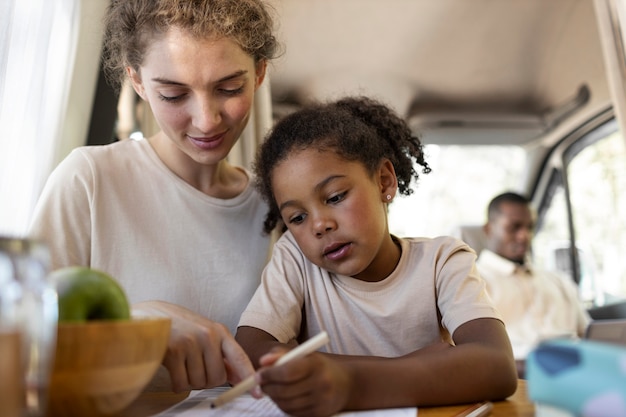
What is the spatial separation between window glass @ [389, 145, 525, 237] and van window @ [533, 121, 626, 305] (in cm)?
75

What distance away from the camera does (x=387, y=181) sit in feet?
4.50

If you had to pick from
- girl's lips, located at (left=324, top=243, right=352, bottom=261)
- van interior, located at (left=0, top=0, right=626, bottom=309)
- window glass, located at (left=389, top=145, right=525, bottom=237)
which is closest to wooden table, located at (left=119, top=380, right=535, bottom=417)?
girl's lips, located at (left=324, top=243, right=352, bottom=261)

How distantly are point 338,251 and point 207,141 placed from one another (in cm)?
34

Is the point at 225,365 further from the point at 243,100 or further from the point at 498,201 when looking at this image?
the point at 498,201

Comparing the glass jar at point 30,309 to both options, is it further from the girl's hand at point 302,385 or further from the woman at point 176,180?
the woman at point 176,180

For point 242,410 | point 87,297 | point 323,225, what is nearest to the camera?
point 87,297

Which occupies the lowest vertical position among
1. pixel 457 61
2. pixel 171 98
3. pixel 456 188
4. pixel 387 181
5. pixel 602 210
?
pixel 387 181

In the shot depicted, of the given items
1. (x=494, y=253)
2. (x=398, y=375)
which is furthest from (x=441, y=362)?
(x=494, y=253)

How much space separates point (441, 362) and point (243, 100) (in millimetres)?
663

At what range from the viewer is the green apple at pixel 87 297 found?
60 centimetres

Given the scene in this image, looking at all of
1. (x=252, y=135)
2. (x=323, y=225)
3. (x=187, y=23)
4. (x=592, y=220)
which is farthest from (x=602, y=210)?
(x=187, y=23)

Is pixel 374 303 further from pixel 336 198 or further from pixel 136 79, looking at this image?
pixel 136 79

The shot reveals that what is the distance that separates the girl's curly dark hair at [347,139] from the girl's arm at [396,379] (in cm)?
48

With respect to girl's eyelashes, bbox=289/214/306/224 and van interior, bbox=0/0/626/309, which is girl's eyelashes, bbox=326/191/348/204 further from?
van interior, bbox=0/0/626/309
